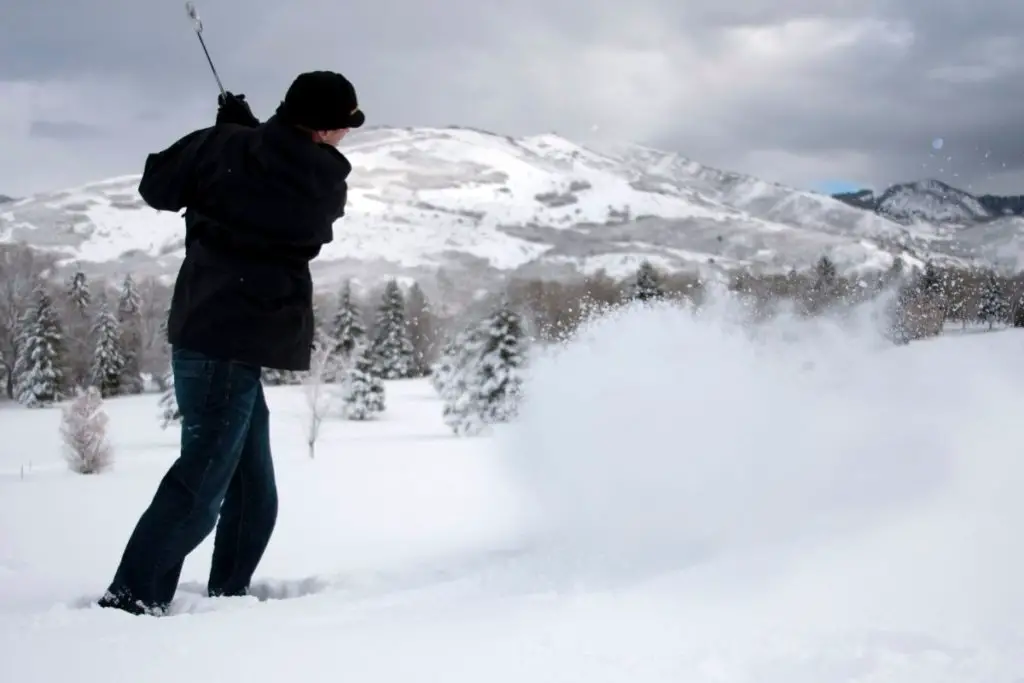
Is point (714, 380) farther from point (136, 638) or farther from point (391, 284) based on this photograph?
point (391, 284)

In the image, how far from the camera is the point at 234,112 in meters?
2.93

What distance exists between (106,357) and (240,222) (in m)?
55.3

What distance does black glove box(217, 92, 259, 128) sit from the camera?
9.59 ft

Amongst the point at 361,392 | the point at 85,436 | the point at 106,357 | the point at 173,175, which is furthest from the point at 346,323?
the point at 173,175

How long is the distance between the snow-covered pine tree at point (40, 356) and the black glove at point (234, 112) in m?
51.2

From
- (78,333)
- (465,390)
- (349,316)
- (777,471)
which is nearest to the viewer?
(777,471)

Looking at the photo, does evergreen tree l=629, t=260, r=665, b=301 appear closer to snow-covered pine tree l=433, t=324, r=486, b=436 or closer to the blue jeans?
snow-covered pine tree l=433, t=324, r=486, b=436

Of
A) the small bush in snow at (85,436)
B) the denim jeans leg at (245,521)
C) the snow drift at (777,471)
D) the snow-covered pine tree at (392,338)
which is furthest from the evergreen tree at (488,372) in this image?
the denim jeans leg at (245,521)

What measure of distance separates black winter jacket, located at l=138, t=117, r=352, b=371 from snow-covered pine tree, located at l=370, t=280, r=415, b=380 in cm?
5681

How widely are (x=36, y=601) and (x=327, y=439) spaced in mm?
38486

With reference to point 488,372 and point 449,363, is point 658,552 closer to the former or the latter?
point 488,372

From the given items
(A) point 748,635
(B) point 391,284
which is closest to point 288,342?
(A) point 748,635

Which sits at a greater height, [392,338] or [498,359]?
[498,359]

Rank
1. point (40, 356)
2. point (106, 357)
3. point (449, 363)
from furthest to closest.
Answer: point (106, 357) < point (449, 363) < point (40, 356)
